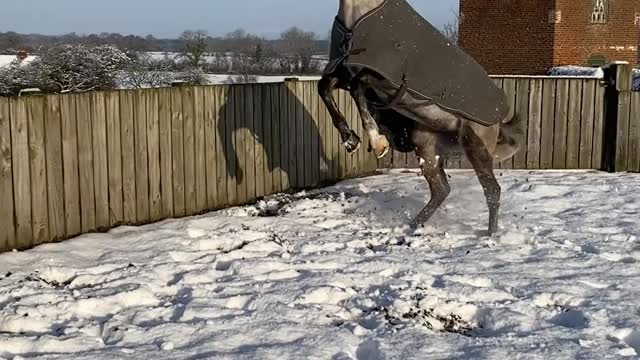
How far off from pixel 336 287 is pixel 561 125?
7.30 meters

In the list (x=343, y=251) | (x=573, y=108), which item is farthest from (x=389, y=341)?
(x=573, y=108)

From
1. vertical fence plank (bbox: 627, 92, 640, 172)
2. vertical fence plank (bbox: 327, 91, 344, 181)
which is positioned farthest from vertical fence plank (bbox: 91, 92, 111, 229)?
vertical fence plank (bbox: 627, 92, 640, 172)

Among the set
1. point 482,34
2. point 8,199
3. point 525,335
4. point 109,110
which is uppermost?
point 482,34

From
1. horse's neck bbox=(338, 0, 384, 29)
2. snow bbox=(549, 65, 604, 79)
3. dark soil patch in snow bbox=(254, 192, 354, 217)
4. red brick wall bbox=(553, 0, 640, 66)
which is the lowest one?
dark soil patch in snow bbox=(254, 192, 354, 217)

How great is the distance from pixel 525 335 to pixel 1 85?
15.9 metres

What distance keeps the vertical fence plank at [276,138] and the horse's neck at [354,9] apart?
3151 mm

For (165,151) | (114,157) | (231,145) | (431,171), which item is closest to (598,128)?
(431,171)

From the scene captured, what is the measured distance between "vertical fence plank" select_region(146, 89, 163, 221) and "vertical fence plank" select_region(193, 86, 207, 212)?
1.79ft

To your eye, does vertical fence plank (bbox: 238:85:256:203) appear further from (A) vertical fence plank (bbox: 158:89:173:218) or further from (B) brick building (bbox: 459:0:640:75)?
(B) brick building (bbox: 459:0:640:75)

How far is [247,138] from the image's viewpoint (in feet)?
29.4

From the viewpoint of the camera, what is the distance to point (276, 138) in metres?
9.41

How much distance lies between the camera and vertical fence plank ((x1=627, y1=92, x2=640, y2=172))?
36.2 ft

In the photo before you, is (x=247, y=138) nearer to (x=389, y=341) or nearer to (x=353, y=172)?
(x=353, y=172)

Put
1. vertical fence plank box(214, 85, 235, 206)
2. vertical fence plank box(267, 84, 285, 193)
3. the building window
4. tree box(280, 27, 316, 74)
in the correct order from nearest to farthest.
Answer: vertical fence plank box(214, 85, 235, 206)
vertical fence plank box(267, 84, 285, 193)
the building window
tree box(280, 27, 316, 74)
